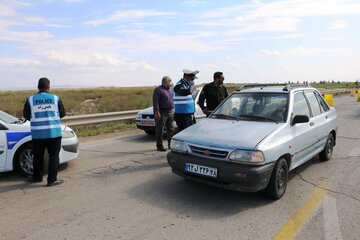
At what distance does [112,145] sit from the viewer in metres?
8.69

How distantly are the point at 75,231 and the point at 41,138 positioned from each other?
2.12m

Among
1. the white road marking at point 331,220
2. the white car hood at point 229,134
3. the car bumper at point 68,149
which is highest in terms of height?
the white car hood at point 229,134

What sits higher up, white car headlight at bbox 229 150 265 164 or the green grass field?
white car headlight at bbox 229 150 265 164

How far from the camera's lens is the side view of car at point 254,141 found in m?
4.16

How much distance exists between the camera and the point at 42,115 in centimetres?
518

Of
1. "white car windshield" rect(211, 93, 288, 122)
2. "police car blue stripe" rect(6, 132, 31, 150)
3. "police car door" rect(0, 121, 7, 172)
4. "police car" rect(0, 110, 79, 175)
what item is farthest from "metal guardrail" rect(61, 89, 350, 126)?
"white car windshield" rect(211, 93, 288, 122)

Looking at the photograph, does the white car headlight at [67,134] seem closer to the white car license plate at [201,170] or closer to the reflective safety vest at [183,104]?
the reflective safety vest at [183,104]

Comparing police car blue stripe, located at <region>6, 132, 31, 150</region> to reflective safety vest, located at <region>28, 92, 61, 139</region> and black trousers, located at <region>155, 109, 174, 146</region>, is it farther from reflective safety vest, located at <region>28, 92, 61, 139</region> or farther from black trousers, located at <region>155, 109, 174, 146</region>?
black trousers, located at <region>155, 109, 174, 146</region>

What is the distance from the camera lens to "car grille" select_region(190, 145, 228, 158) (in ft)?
14.0

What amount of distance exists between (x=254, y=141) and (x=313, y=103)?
2.45 metres

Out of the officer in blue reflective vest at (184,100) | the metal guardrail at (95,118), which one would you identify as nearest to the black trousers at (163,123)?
the officer in blue reflective vest at (184,100)

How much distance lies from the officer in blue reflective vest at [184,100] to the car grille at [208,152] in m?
2.60

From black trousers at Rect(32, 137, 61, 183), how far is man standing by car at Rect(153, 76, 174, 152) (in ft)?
8.67

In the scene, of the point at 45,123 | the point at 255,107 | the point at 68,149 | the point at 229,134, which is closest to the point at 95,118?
the point at 68,149
